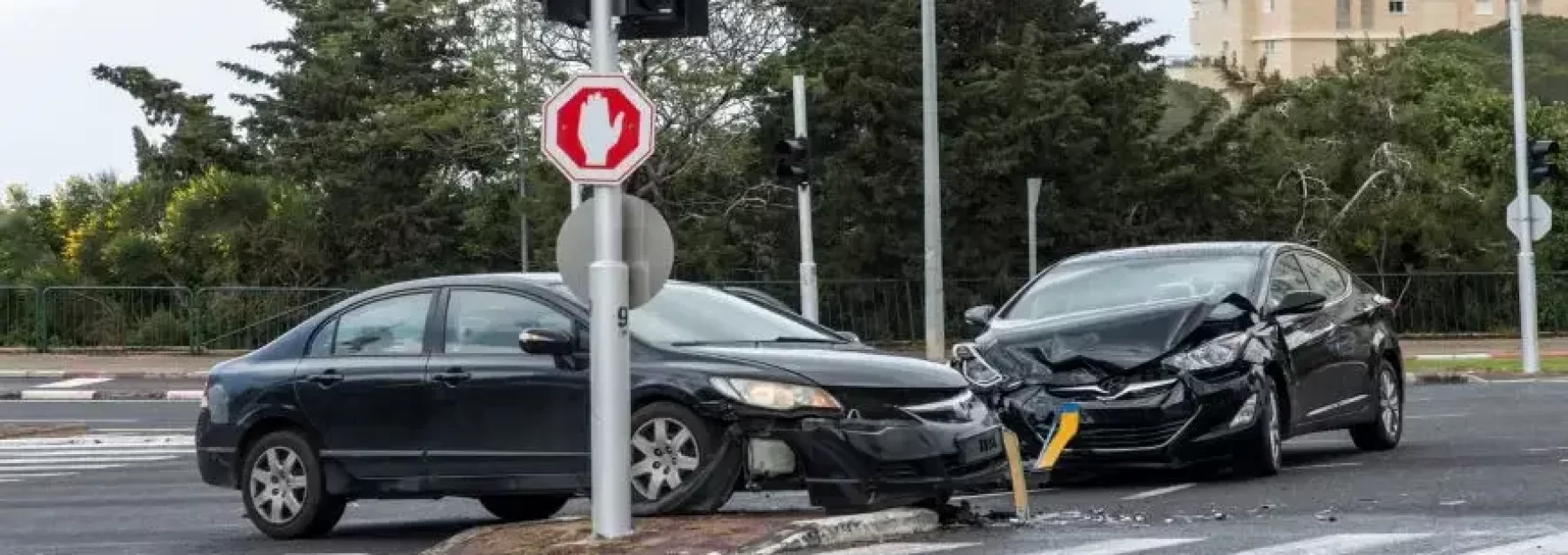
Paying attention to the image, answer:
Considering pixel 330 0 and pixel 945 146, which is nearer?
pixel 945 146

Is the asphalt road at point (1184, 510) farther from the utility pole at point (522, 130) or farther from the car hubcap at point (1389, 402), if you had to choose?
the utility pole at point (522, 130)

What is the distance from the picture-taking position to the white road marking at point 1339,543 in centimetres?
1075

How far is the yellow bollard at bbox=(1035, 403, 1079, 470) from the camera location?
14250 millimetres

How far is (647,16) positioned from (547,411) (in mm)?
2223

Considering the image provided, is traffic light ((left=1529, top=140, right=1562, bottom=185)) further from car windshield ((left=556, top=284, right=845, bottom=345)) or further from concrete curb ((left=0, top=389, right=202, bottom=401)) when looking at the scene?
car windshield ((left=556, top=284, right=845, bottom=345))

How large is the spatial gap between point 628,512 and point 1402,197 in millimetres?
38251

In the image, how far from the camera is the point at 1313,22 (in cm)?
13375

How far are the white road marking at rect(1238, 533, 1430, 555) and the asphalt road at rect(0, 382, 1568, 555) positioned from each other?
0.05ft

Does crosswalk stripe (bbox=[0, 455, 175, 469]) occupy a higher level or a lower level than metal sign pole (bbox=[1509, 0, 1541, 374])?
lower

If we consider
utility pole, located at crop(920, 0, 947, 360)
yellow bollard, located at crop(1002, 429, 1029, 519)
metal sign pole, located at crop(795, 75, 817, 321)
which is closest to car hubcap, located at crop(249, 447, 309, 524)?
yellow bollard, located at crop(1002, 429, 1029, 519)

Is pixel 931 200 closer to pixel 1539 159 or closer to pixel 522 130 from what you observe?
pixel 1539 159

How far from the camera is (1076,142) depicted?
4350 cm

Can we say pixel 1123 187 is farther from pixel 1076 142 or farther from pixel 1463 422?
pixel 1463 422

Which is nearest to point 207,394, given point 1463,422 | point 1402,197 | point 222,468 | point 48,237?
point 222,468
